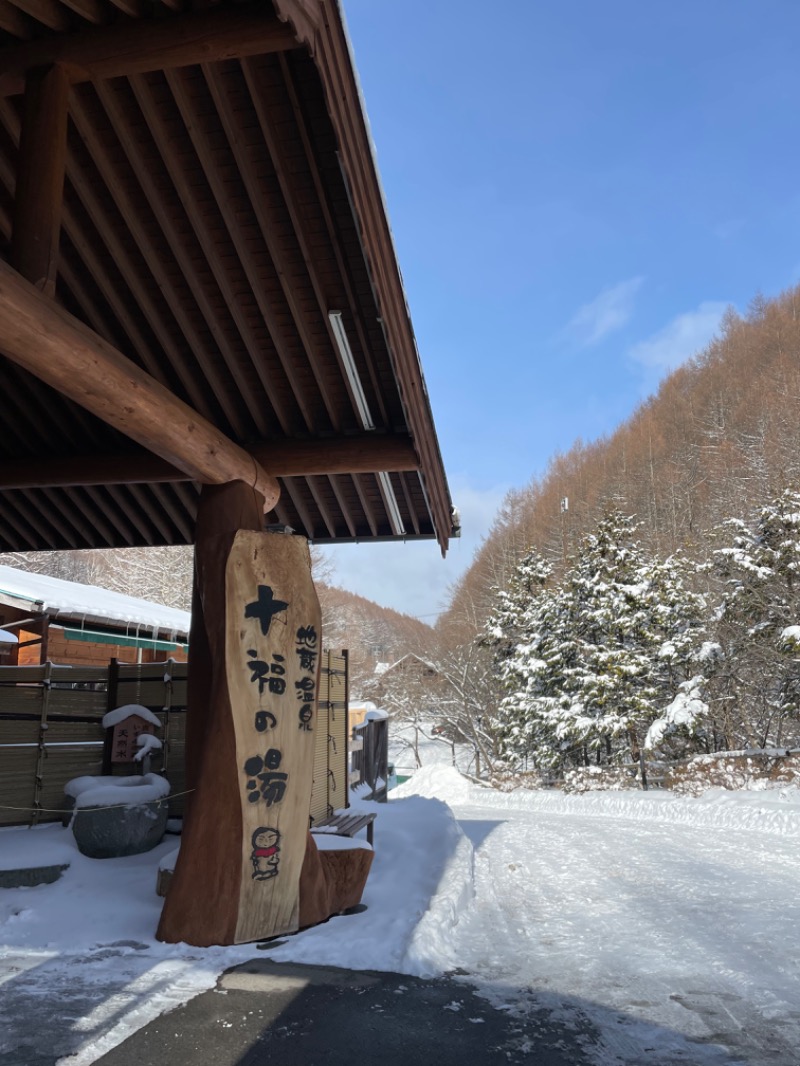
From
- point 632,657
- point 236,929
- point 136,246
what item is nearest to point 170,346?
point 136,246

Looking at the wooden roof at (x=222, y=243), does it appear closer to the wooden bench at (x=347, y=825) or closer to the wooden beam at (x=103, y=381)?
the wooden beam at (x=103, y=381)

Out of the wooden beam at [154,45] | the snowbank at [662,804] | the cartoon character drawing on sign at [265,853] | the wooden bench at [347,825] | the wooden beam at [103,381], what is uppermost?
the wooden beam at [154,45]

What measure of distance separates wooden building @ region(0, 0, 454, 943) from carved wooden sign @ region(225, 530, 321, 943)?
0.03 meters

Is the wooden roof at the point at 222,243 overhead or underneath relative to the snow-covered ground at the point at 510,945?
overhead

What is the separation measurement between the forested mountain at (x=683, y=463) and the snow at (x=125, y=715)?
21.6 m

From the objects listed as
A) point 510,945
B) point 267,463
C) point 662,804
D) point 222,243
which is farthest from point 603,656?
point 222,243

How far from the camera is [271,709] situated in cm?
560

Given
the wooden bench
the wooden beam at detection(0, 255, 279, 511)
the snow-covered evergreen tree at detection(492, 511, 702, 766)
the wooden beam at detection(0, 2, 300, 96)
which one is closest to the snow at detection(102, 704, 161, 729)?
the wooden bench

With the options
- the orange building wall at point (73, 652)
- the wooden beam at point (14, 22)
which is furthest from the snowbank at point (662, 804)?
the wooden beam at point (14, 22)

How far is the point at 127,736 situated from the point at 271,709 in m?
4.18

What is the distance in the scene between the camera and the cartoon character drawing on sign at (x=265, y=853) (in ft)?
17.5

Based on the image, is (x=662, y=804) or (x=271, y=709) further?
(x=662, y=804)

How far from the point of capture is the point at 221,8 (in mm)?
4137

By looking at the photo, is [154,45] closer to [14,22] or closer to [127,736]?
[14,22]
